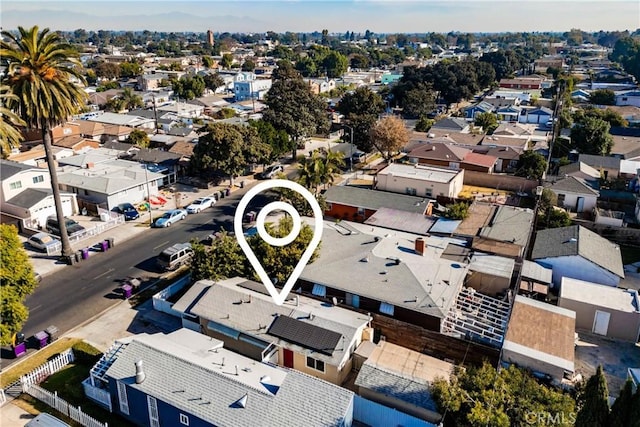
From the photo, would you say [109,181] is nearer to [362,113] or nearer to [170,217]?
A: [170,217]

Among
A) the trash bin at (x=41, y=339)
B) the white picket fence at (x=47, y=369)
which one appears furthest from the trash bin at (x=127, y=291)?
the white picket fence at (x=47, y=369)

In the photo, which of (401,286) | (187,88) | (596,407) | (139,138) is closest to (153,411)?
(401,286)

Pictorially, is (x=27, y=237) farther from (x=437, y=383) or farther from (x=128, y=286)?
(x=437, y=383)

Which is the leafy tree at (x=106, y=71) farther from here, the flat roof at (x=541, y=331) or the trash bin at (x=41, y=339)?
the flat roof at (x=541, y=331)

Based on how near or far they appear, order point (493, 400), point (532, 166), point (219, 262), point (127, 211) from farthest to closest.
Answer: point (532, 166) < point (127, 211) < point (219, 262) < point (493, 400)

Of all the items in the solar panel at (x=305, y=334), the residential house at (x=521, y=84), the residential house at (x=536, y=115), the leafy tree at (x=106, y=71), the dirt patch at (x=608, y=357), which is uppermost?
the leafy tree at (x=106, y=71)

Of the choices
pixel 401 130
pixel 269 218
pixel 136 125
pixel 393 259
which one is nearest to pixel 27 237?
pixel 269 218
